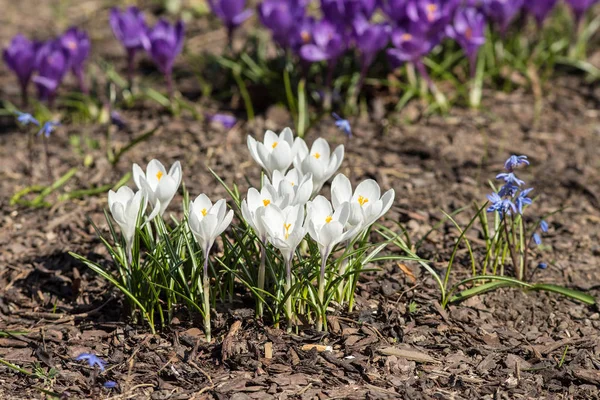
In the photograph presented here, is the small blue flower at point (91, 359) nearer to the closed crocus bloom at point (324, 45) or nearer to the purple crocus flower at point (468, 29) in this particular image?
the closed crocus bloom at point (324, 45)

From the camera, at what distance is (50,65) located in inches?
159

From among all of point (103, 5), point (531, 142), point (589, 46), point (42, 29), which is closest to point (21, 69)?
point (42, 29)

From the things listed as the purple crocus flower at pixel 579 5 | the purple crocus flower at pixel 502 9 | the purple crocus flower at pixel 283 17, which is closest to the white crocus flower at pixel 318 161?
the purple crocus flower at pixel 283 17

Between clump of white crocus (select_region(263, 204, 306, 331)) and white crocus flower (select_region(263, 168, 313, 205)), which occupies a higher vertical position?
white crocus flower (select_region(263, 168, 313, 205))

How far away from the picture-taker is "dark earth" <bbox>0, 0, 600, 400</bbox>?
92.8 inches

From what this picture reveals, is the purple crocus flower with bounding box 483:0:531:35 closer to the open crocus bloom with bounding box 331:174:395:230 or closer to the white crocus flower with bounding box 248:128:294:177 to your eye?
the white crocus flower with bounding box 248:128:294:177

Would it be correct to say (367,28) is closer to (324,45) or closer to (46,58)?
(324,45)

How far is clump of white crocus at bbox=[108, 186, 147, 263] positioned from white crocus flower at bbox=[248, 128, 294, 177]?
0.40m

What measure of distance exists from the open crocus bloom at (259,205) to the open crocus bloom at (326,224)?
97 mm

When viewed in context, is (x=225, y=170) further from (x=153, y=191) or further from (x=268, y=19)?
(x=153, y=191)

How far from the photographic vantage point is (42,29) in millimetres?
5574

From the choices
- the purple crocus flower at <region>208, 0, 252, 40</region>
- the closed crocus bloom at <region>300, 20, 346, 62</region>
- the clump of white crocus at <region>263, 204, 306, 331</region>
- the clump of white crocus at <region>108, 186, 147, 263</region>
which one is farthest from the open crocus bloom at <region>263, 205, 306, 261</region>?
the purple crocus flower at <region>208, 0, 252, 40</region>

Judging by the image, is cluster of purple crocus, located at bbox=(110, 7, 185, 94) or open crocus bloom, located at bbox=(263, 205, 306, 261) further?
cluster of purple crocus, located at bbox=(110, 7, 185, 94)

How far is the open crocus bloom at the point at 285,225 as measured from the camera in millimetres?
A: 2176
